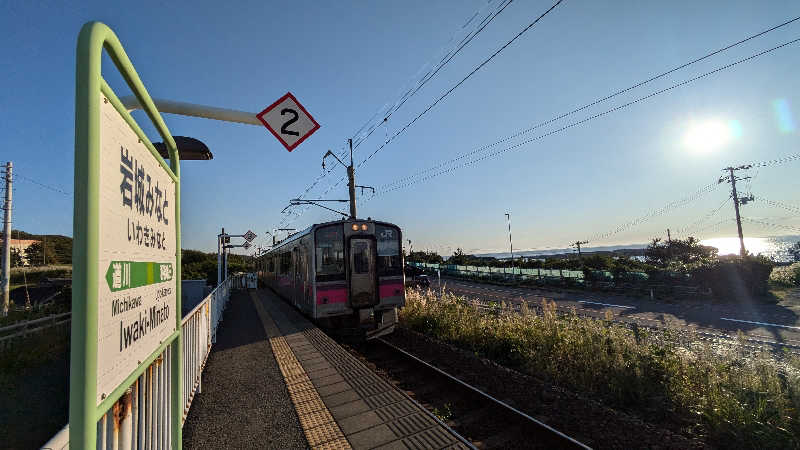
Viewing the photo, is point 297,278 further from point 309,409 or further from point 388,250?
point 309,409

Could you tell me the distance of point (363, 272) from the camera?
9938 mm

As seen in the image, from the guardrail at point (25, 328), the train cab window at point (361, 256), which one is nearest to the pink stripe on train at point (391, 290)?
the train cab window at point (361, 256)

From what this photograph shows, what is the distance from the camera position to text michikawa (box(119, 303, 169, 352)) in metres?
1.36

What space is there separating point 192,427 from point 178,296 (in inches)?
109

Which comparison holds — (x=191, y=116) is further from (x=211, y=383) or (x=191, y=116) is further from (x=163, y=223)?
(x=211, y=383)

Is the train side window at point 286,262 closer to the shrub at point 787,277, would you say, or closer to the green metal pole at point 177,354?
the green metal pole at point 177,354

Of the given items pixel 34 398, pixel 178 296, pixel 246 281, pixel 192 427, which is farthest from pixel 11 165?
pixel 178 296

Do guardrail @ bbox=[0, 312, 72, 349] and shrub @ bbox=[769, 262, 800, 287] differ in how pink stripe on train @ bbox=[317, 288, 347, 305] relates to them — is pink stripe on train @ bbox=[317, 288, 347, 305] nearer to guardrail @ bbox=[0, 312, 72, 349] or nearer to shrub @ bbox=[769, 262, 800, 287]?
guardrail @ bbox=[0, 312, 72, 349]

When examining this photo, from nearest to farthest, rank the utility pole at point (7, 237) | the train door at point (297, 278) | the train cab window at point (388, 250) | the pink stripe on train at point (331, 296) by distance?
the pink stripe on train at point (331, 296) → the train cab window at point (388, 250) → the train door at point (297, 278) → the utility pole at point (7, 237)

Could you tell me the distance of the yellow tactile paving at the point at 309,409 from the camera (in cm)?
376

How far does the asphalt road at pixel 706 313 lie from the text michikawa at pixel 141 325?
10617 mm

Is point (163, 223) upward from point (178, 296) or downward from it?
upward

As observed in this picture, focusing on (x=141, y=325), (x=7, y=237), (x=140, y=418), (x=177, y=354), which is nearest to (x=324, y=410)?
(x=177, y=354)

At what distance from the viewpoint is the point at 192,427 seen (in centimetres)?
408
